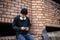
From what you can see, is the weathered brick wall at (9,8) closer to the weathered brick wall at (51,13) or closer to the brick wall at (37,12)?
the brick wall at (37,12)

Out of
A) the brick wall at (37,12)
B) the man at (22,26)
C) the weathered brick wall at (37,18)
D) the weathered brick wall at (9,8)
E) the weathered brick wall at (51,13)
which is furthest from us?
the weathered brick wall at (51,13)

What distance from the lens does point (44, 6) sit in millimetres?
6707

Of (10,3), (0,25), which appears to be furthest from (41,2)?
(0,25)

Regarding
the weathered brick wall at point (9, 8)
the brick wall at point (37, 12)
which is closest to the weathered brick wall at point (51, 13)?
the brick wall at point (37, 12)

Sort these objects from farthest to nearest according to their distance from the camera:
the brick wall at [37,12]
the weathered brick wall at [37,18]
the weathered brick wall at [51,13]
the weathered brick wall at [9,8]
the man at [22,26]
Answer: the weathered brick wall at [51,13], the weathered brick wall at [37,18], the brick wall at [37,12], the weathered brick wall at [9,8], the man at [22,26]

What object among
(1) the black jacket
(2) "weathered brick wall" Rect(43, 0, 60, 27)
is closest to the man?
(1) the black jacket

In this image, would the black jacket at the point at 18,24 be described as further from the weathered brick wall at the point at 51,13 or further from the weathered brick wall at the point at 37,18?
the weathered brick wall at the point at 51,13

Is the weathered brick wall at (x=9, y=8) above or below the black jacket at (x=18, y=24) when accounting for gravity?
→ above

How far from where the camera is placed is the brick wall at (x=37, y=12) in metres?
6.08

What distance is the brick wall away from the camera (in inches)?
239

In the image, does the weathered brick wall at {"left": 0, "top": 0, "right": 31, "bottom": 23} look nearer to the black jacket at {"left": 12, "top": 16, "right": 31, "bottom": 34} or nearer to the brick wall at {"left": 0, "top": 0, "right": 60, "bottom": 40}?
the brick wall at {"left": 0, "top": 0, "right": 60, "bottom": 40}

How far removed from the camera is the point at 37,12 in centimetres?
662

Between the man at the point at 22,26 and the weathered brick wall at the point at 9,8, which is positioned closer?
the man at the point at 22,26

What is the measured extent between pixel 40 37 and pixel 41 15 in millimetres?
845
